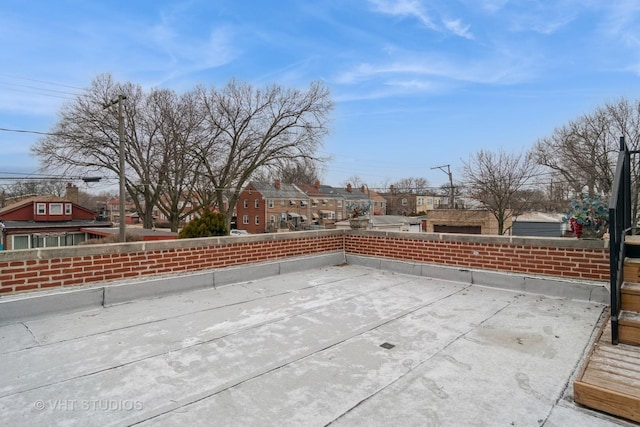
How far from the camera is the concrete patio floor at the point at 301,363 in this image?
2041 mm

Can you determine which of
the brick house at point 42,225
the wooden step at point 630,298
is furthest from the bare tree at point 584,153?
the brick house at point 42,225

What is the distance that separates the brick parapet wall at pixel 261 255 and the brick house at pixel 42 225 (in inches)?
1073

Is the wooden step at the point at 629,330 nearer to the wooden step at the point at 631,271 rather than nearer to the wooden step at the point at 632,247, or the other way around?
the wooden step at the point at 631,271


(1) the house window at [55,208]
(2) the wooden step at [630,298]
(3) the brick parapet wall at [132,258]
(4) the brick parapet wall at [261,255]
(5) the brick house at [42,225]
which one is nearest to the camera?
(2) the wooden step at [630,298]

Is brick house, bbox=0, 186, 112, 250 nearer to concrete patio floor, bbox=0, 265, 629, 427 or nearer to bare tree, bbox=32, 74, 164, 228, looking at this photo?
bare tree, bbox=32, 74, 164, 228

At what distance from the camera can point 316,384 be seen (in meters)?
2.39

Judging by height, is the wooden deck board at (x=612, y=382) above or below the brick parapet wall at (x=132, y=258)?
below

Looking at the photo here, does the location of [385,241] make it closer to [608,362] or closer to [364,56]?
[608,362]

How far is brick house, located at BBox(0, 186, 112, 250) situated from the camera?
25922 mm

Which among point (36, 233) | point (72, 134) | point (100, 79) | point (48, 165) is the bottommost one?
point (36, 233)

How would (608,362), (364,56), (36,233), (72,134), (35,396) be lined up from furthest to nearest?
(36,233)
(72,134)
(364,56)
(608,362)
(35,396)

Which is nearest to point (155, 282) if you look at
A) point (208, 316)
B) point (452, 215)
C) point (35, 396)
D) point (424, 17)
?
point (208, 316)

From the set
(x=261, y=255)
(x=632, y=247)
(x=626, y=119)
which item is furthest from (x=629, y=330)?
(x=626, y=119)

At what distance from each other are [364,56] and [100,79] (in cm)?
1920
